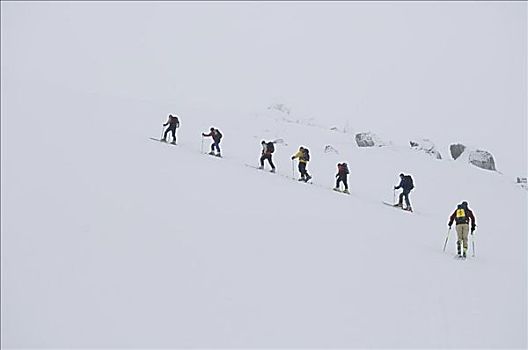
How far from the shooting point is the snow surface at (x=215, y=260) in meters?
8.39

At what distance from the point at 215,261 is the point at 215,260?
0.05 meters

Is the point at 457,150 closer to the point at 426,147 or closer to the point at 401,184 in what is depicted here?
the point at 426,147

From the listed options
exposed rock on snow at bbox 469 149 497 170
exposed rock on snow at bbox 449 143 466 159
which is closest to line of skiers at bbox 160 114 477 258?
exposed rock on snow at bbox 469 149 497 170

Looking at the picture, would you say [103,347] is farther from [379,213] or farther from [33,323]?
[379,213]

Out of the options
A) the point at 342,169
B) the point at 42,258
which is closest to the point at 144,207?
the point at 42,258

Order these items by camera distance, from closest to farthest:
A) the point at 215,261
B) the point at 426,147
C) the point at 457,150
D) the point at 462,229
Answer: the point at 215,261 → the point at 462,229 → the point at 426,147 → the point at 457,150

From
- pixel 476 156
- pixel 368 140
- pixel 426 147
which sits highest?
pixel 426 147

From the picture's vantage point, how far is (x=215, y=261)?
34.7ft

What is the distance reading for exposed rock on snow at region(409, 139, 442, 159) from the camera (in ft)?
116

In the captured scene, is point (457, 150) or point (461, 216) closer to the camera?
point (461, 216)

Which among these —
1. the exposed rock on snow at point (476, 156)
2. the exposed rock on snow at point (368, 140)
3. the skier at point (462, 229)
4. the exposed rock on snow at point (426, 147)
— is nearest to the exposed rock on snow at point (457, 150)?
the exposed rock on snow at point (476, 156)

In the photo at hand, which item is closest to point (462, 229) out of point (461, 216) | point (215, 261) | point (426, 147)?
point (461, 216)

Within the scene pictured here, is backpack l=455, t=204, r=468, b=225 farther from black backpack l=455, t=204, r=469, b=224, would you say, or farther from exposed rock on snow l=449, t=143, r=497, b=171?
exposed rock on snow l=449, t=143, r=497, b=171

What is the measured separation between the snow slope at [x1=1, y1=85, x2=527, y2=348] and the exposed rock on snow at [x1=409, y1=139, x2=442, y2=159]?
14.1 m
